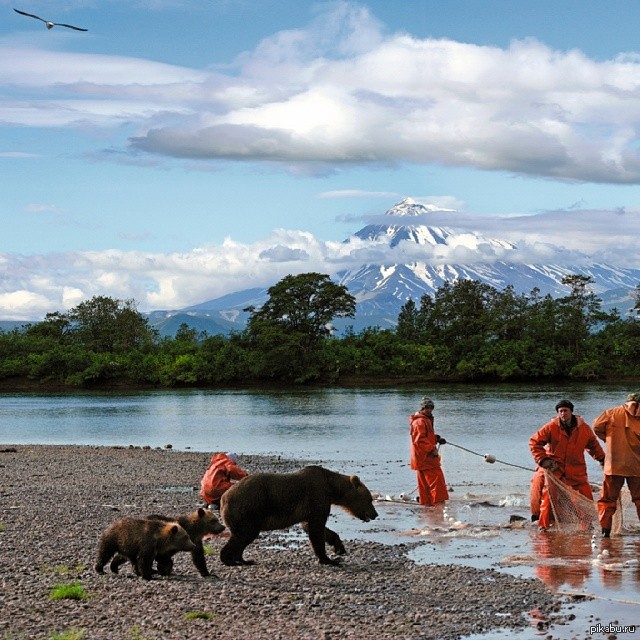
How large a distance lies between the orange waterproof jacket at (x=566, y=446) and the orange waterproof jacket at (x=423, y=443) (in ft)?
10.8

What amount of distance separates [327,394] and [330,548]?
7123 centimetres

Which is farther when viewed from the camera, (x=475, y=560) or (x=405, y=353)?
(x=405, y=353)

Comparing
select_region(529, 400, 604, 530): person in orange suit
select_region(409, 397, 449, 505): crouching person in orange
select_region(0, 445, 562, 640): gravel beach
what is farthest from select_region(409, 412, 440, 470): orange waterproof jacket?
select_region(0, 445, 562, 640): gravel beach

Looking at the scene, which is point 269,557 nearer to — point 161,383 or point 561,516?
point 561,516

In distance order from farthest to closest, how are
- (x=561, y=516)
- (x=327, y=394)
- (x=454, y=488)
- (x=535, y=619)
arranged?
(x=327, y=394), (x=454, y=488), (x=561, y=516), (x=535, y=619)

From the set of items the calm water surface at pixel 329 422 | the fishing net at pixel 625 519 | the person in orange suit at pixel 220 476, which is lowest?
the calm water surface at pixel 329 422

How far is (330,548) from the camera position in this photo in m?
14.3

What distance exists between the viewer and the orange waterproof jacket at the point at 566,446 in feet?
52.0

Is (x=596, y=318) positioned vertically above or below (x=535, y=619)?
above

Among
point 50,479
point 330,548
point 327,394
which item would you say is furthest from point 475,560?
point 327,394

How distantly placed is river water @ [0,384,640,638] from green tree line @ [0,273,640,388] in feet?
20.3

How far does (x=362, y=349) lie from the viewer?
105812 millimetres
